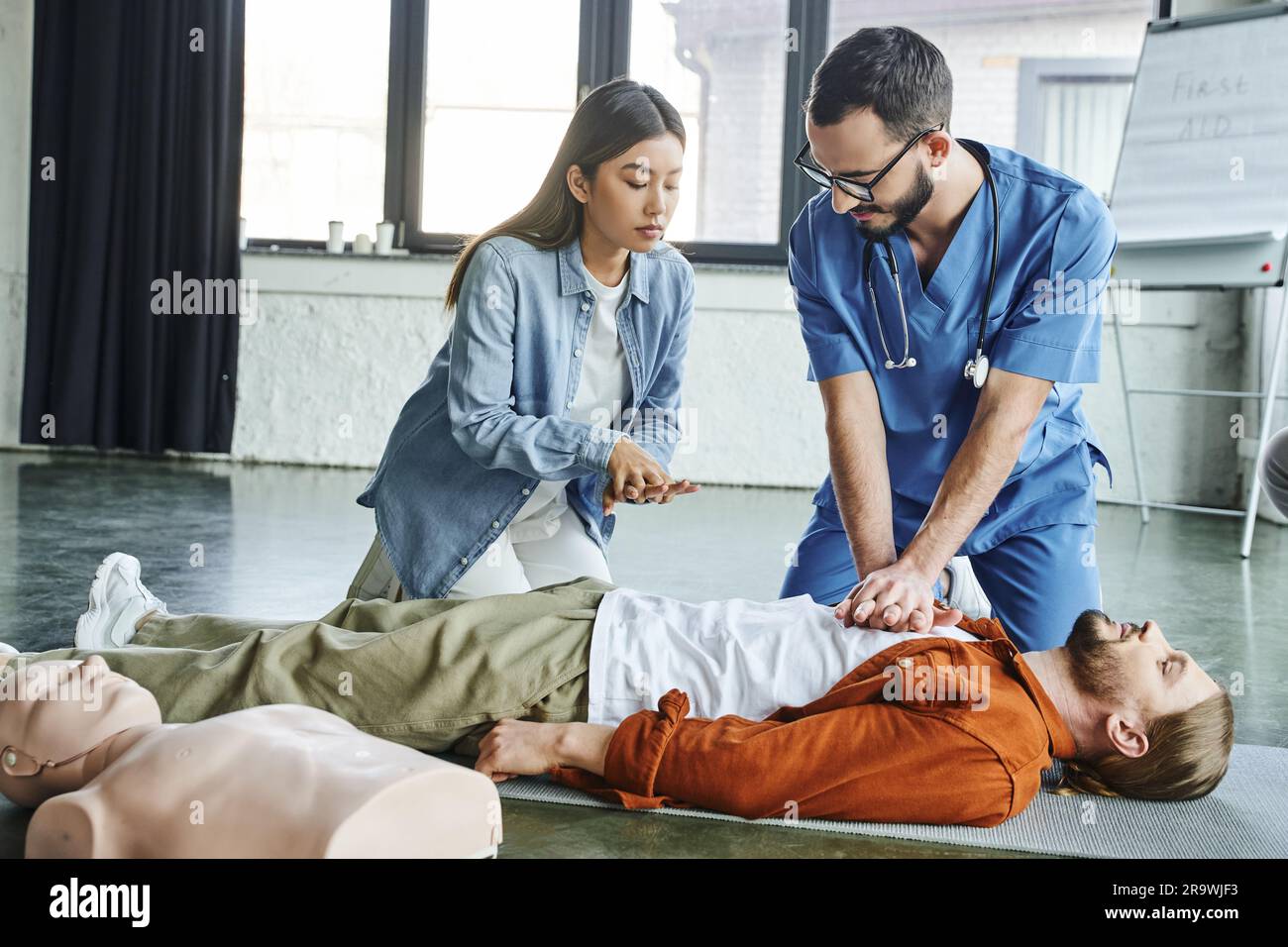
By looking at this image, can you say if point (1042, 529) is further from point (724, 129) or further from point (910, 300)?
point (724, 129)

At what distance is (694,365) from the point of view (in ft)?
16.0

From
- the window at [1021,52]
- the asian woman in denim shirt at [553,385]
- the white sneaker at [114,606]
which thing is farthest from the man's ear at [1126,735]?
the window at [1021,52]

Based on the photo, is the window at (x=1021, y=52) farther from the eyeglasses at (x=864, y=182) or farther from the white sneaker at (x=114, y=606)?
the white sneaker at (x=114, y=606)

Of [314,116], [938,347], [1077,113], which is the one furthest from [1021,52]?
[938,347]

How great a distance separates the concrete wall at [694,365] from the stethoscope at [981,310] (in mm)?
2934

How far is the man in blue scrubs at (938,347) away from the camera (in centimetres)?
164

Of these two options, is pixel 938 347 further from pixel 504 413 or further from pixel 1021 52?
pixel 1021 52

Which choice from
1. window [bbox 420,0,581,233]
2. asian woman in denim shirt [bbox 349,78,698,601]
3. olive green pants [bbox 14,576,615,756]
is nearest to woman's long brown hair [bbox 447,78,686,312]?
asian woman in denim shirt [bbox 349,78,698,601]

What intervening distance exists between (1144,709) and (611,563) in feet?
Result: 5.96

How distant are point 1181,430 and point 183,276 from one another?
392 cm

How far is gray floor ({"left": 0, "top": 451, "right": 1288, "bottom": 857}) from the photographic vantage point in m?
1.33

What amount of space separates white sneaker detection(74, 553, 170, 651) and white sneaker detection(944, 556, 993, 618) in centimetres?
122

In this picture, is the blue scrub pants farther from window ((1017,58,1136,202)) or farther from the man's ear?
window ((1017,58,1136,202))
